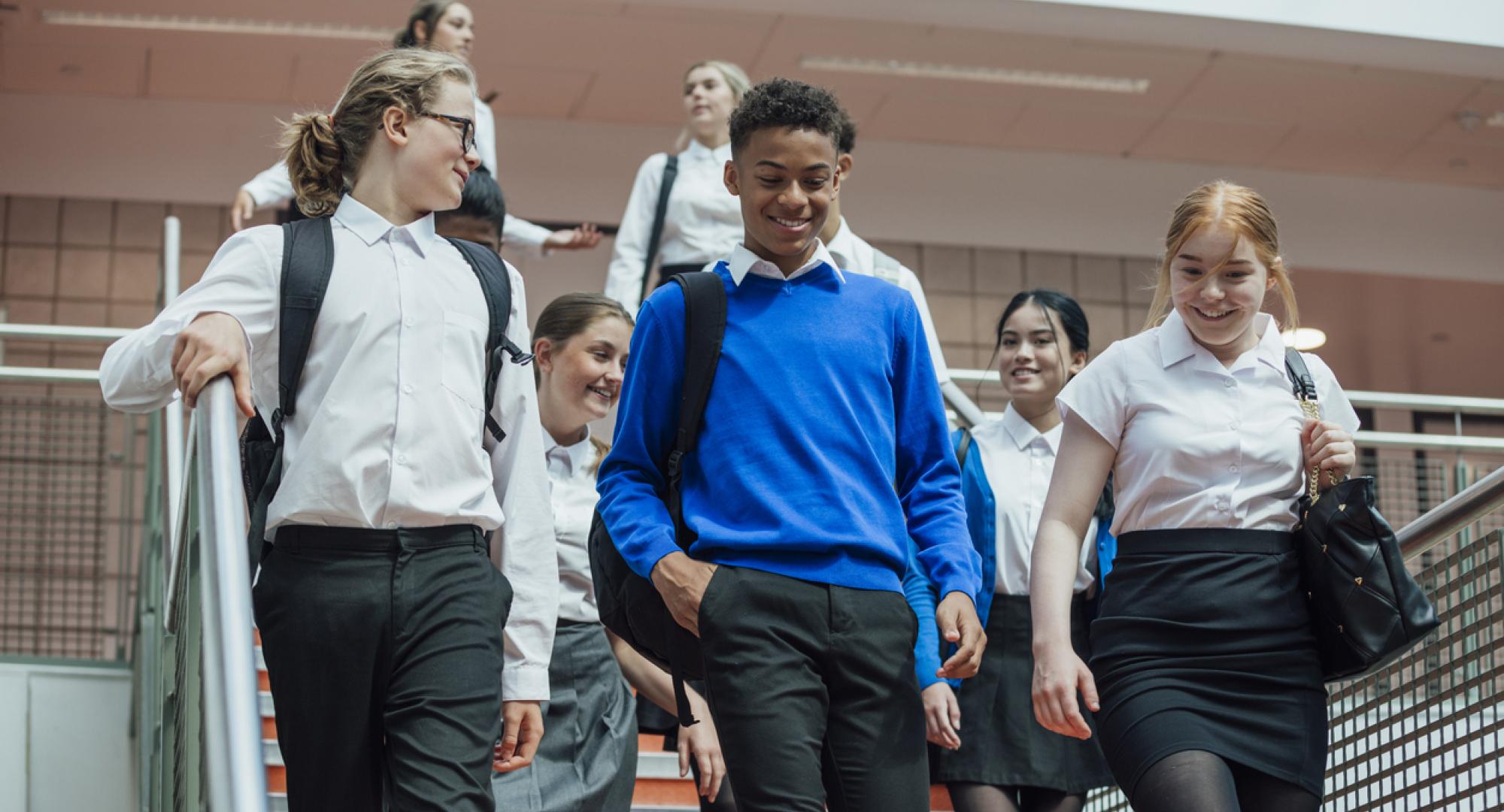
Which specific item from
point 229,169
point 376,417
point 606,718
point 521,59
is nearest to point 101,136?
point 229,169

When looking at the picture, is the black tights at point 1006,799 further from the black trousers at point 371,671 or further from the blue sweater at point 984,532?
the black trousers at point 371,671

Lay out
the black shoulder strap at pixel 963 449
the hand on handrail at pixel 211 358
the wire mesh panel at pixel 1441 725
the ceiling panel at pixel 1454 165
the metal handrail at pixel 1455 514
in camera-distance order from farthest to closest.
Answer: the ceiling panel at pixel 1454 165, the black shoulder strap at pixel 963 449, the metal handrail at pixel 1455 514, the wire mesh panel at pixel 1441 725, the hand on handrail at pixel 211 358

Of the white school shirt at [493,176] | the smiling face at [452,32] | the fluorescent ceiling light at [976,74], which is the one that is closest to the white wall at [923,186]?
the fluorescent ceiling light at [976,74]

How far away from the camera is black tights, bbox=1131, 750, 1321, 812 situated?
2545 millimetres

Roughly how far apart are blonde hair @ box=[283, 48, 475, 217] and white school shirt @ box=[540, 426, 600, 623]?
1.03 meters

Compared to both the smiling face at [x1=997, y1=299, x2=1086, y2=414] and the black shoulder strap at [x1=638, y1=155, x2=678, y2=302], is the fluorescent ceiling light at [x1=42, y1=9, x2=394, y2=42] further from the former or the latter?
the smiling face at [x1=997, y1=299, x2=1086, y2=414]

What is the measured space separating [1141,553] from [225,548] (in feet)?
4.78

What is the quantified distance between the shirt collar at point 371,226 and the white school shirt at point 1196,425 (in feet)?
3.64

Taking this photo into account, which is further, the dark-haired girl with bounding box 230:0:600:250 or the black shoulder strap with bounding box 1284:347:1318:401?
the dark-haired girl with bounding box 230:0:600:250

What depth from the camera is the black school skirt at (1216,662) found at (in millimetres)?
2658

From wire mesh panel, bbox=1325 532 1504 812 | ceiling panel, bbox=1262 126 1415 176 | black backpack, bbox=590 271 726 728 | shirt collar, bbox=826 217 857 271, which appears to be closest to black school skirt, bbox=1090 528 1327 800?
wire mesh panel, bbox=1325 532 1504 812

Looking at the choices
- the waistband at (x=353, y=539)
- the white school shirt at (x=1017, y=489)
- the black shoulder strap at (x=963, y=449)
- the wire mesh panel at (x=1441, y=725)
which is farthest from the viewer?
the black shoulder strap at (x=963, y=449)

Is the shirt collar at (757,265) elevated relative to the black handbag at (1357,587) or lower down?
elevated

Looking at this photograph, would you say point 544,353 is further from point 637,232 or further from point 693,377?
point 637,232
